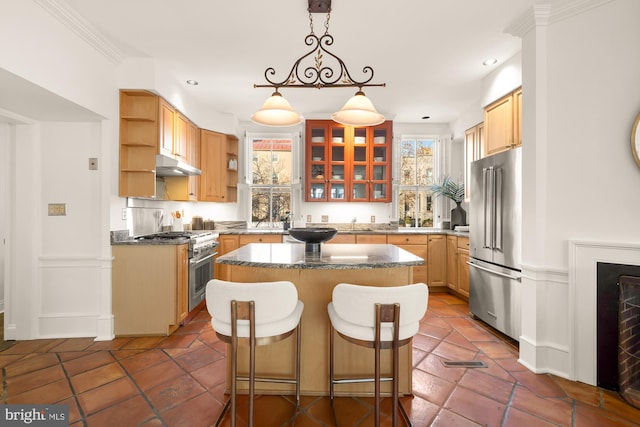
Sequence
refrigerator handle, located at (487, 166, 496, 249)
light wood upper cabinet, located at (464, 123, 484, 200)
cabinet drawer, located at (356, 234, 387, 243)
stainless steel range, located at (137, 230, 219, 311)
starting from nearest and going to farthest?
1. refrigerator handle, located at (487, 166, 496, 249)
2. stainless steel range, located at (137, 230, 219, 311)
3. light wood upper cabinet, located at (464, 123, 484, 200)
4. cabinet drawer, located at (356, 234, 387, 243)

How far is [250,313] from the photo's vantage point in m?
1.54

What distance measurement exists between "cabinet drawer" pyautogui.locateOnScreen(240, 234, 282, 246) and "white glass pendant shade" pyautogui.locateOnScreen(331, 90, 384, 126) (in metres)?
2.60

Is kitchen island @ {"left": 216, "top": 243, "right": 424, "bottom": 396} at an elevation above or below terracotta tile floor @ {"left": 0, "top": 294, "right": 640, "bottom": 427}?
above

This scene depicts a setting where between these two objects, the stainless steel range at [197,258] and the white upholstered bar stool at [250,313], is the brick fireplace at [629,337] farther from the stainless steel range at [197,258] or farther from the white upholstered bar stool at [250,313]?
the stainless steel range at [197,258]

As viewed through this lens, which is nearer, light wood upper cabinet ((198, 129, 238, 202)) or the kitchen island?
the kitchen island

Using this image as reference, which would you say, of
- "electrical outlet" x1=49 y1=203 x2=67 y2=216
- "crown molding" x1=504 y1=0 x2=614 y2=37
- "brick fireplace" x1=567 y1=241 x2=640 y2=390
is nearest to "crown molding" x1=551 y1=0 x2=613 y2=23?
"crown molding" x1=504 y1=0 x2=614 y2=37

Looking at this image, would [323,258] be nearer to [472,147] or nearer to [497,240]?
[497,240]

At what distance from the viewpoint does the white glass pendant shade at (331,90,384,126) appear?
211cm

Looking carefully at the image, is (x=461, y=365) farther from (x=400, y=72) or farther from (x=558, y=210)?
(x=400, y=72)

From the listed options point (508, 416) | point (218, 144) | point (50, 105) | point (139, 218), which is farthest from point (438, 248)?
point (50, 105)

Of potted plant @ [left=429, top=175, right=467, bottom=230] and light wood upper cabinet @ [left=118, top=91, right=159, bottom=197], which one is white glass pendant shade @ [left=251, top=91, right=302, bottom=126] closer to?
light wood upper cabinet @ [left=118, top=91, right=159, bottom=197]

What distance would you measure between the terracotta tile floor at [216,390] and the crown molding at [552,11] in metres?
2.74

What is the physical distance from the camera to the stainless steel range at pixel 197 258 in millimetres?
3312

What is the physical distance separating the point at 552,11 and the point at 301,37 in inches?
78.6
